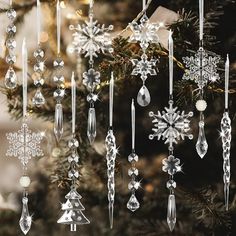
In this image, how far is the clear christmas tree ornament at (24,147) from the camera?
1.20 metres

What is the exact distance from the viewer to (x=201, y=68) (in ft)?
3.88

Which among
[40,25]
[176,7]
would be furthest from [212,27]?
[40,25]

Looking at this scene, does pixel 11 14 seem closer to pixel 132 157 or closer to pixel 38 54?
pixel 38 54

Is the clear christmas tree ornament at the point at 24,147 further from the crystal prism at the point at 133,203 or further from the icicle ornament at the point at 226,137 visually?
the icicle ornament at the point at 226,137

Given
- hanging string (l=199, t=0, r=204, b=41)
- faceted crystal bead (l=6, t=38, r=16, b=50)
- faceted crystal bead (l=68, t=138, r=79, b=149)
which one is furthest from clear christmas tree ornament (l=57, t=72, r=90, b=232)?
hanging string (l=199, t=0, r=204, b=41)

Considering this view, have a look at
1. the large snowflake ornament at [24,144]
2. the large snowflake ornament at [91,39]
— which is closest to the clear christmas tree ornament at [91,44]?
the large snowflake ornament at [91,39]

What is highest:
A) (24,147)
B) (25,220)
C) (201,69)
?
(201,69)

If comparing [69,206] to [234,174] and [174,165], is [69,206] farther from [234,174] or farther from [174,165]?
[234,174]

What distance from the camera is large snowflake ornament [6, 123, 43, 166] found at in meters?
1.22

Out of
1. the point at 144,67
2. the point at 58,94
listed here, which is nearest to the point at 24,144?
the point at 58,94

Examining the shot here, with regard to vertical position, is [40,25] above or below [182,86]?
above

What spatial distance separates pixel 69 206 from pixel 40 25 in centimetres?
31

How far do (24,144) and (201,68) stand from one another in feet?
0.97

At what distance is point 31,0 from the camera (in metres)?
1.30
